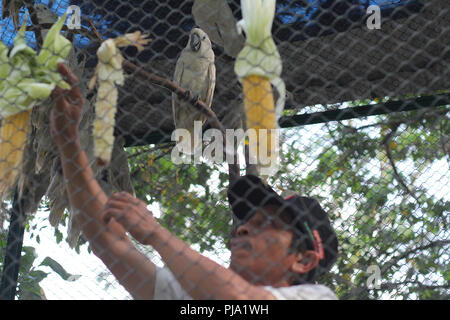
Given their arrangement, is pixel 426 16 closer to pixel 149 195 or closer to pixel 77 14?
pixel 77 14

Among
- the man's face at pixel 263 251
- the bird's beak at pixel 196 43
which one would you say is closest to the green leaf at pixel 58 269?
the man's face at pixel 263 251

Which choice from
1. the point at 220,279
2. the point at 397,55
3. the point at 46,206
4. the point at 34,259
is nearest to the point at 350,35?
the point at 397,55

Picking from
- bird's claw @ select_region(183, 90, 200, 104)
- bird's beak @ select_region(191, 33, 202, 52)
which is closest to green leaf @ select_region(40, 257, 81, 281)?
bird's claw @ select_region(183, 90, 200, 104)

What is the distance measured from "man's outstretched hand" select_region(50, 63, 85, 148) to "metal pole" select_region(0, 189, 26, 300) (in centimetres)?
44

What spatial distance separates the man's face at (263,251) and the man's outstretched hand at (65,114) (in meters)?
0.32

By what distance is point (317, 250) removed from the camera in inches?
36.2

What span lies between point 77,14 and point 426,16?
3.13ft

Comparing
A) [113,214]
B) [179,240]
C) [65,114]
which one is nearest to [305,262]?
[179,240]

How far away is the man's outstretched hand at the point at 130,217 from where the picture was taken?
0.85 metres

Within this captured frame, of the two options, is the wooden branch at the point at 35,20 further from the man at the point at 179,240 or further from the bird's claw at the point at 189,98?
the man at the point at 179,240

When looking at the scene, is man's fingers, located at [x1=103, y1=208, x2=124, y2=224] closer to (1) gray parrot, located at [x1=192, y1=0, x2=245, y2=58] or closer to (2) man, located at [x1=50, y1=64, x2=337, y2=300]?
(2) man, located at [x1=50, y1=64, x2=337, y2=300]

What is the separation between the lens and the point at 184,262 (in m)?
0.80

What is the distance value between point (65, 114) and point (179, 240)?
0.89 ft

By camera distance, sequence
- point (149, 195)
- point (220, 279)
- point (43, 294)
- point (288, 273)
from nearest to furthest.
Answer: point (220, 279), point (288, 273), point (43, 294), point (149, 195)
